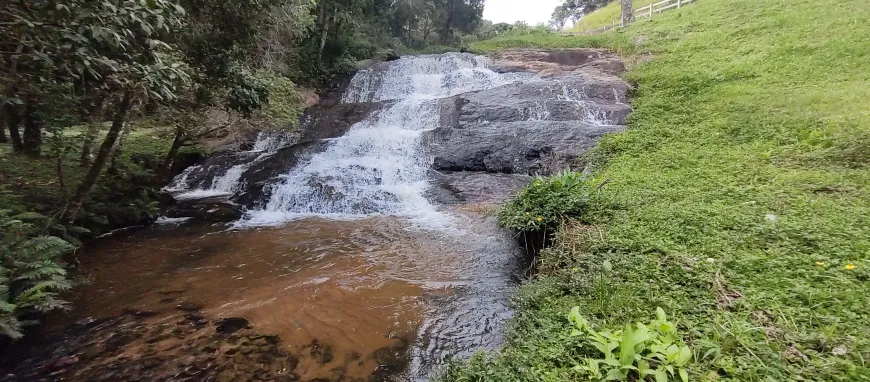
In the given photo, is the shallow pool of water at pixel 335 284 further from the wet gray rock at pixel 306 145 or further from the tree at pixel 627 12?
the tree at pixel 627 12

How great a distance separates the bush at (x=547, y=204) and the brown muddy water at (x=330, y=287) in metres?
0.65

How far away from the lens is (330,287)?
563 centimetres

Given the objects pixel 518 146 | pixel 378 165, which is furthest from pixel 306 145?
pixel 518 146

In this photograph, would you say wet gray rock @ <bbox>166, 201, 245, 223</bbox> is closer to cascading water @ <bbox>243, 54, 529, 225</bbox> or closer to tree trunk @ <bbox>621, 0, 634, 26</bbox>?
cascading water @ <bbox>243, 54, 529, 225</bbox>

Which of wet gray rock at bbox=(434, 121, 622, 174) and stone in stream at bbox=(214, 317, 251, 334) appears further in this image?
wet gray rock at bbox=(434, 121, 622, 174)

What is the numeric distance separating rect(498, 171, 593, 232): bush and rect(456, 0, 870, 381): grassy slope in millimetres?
309

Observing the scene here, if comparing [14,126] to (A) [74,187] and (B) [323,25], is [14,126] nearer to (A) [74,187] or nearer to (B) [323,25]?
(A) [74,187]

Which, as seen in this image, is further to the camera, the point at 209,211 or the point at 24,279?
the point at 209,211

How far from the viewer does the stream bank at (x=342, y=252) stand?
4.16m

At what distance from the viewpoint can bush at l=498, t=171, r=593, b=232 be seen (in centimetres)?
578

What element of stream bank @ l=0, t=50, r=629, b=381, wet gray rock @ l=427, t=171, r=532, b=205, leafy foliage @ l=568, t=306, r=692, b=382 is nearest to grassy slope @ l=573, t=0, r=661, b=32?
stream bank @ l=0, t=50, r=629, b=381

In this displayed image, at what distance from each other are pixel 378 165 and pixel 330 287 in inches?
241

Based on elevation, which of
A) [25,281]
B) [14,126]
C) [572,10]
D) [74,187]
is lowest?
[25,281]

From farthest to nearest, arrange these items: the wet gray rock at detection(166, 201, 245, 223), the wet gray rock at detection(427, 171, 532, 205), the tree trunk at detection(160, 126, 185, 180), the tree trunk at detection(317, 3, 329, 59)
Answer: the tree trunk at detection(317, 3, 329, 59)
the wet gray rock at detection(427, 171, 532, 205)
the wet gray rock at detection(166, 201, 245, 223)
the tree trunk at detection(160, 126, 185, 180)
